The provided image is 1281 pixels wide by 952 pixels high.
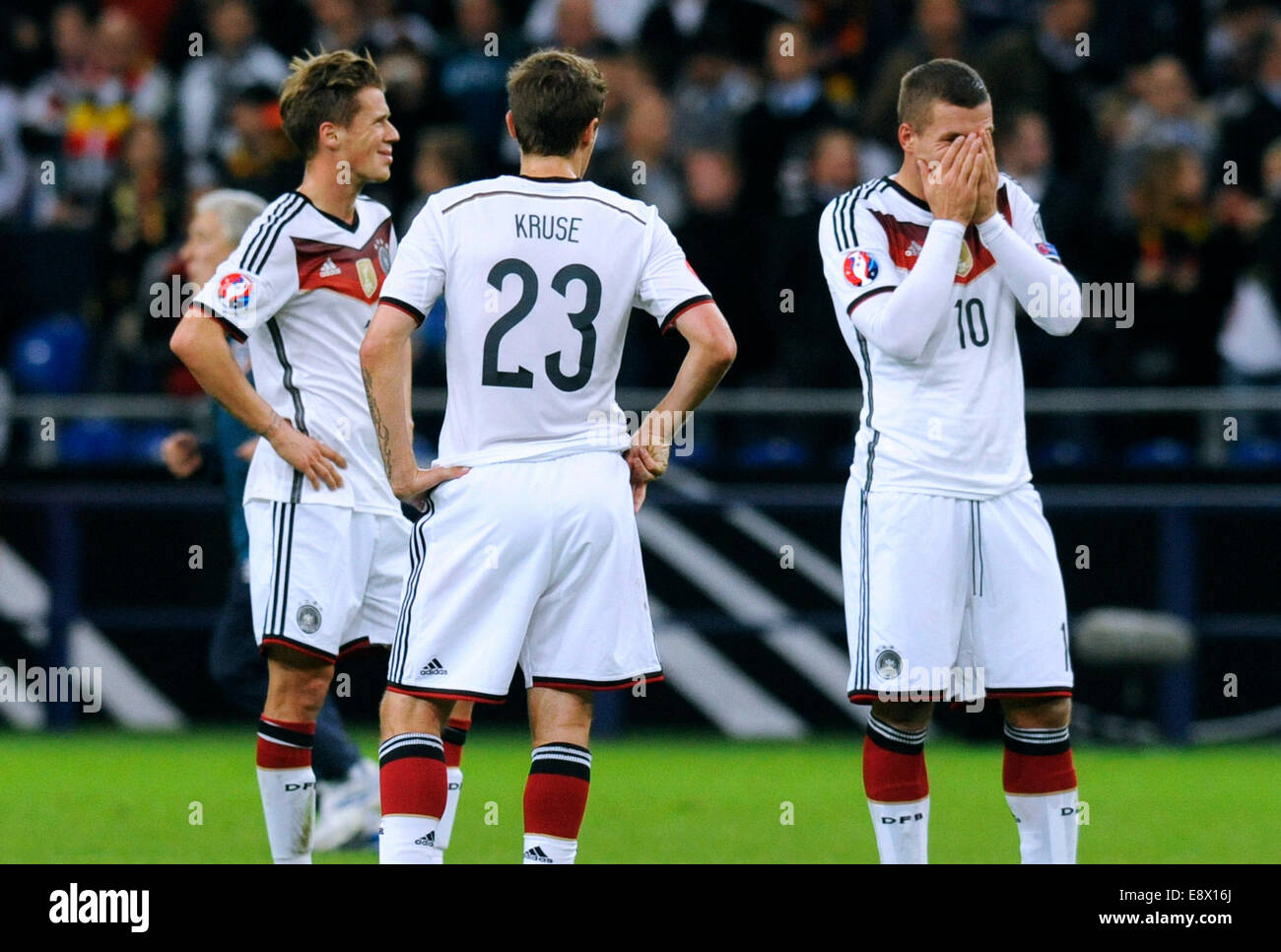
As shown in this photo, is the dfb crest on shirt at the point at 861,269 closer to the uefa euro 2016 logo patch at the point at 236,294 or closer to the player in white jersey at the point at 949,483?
the player in white jersey at the point at 949,483

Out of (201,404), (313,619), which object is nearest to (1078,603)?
(201,404)

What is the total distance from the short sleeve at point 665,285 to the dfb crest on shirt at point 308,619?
1430mm

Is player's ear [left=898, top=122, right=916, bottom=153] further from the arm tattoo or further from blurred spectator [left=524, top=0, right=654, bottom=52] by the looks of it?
blurred spectator [left=524, top=0, right=654, bottom=52]

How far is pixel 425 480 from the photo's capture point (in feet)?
18.2

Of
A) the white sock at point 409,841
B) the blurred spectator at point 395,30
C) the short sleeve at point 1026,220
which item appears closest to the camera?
the white sock at point 409,841

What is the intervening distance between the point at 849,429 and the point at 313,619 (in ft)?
17.6

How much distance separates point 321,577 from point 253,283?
893 millimetres

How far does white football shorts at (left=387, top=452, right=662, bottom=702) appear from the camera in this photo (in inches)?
214

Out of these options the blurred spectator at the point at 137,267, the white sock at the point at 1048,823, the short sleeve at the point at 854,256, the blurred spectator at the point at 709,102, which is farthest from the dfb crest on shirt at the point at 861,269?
the blurred spectator at the point at 137,267

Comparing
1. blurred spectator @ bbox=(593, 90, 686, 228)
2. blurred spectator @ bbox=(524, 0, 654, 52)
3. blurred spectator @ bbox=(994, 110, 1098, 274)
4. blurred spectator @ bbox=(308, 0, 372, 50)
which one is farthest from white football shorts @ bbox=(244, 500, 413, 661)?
blurred spectator @ bbox=(308, 0, 372, 50)

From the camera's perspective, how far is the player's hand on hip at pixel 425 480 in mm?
5543

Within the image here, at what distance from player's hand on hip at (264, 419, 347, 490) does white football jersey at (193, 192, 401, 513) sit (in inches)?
1.5

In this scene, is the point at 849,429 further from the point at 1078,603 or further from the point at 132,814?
the point at 132,814

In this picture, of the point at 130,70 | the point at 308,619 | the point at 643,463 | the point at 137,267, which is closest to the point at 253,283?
the point at 308,619
